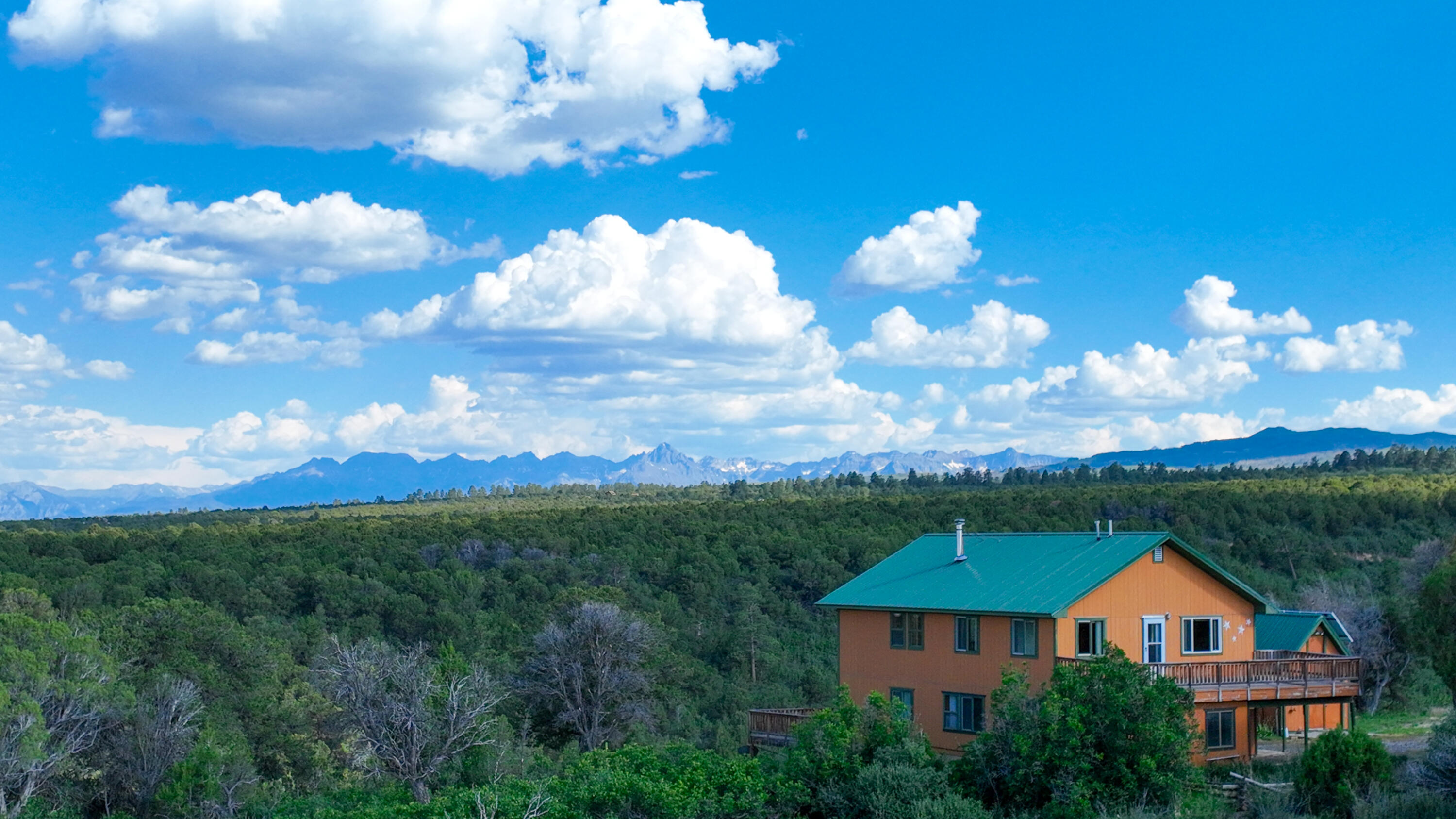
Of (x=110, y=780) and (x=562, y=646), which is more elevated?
(x=562, y=646)

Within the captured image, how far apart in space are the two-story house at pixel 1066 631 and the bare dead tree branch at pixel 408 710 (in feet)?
33.0

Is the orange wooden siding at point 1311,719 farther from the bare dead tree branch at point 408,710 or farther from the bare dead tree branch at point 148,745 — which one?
the bare dead tree branch at point 148,745

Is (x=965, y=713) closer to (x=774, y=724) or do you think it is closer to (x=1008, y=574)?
(x=1008, y=574)

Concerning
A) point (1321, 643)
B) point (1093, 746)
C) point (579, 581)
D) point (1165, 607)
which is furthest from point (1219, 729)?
point (579, 581)

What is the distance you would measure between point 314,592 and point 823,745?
5056cm

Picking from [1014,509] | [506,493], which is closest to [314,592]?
[1014,509]

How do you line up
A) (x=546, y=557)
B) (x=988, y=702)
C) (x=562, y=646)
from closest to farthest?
(x=988, y=702), (x=562, y=646), (x=546, y=557)

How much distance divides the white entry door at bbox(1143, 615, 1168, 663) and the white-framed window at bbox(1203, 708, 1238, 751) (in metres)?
1.89

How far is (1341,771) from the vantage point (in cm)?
2581

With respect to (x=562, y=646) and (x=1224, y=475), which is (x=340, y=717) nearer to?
(x=562, y=646)

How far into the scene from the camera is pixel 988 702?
31.8 metres

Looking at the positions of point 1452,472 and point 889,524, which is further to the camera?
point 1452,472

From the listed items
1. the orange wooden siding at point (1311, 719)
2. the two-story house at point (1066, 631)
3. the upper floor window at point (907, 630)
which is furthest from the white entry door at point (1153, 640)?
the orange wooden siding at point (1311, 719)

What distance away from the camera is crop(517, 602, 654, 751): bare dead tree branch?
4744 cm
